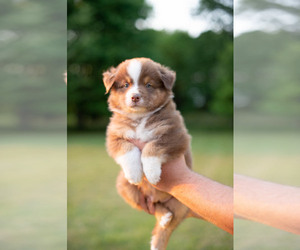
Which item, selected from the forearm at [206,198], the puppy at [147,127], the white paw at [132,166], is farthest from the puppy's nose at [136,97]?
the forearm at [206,198]

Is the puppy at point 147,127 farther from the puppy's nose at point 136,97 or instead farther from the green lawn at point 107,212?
the green lawn at point 107,212

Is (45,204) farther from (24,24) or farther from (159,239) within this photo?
(159,239)

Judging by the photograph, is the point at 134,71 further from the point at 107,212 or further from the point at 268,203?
the point at 107,212

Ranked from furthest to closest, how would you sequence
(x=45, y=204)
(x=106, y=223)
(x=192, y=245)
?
(x=106, y=223), (x=45, y=204), (x=192, y=245)

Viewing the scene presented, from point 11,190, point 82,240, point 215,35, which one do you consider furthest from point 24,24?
point 215,35

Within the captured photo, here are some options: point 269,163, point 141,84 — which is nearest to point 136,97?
point 141,84

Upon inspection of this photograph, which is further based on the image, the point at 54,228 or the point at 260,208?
the point at 54,228
